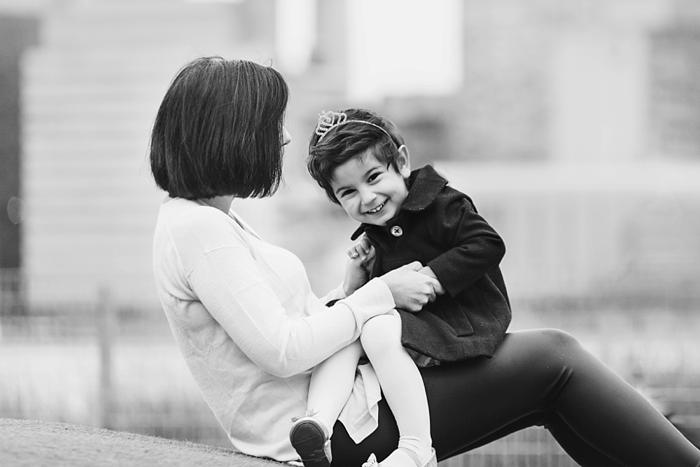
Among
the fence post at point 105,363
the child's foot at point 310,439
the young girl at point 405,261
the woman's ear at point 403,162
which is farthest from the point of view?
the fence post at point 105,363

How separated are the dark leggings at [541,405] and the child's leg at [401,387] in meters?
0.04

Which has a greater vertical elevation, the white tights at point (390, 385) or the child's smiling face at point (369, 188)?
the child's smiling face at point (369, 188)

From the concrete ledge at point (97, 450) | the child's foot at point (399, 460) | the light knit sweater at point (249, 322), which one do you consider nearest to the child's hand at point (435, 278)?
the light knit sweater at point (249, 322)

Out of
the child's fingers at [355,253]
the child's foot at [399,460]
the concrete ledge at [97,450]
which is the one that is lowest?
the child's foot at [399,460]

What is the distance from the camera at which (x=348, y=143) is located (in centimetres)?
235

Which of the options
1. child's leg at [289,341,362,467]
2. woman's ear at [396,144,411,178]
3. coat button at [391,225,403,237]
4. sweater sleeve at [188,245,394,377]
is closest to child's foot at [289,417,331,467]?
child's leg at [289,341,362,467]

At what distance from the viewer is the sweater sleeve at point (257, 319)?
201 cm

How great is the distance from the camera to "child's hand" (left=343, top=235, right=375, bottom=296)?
247 cm

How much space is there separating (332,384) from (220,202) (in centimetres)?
41

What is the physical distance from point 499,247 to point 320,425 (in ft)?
1.74

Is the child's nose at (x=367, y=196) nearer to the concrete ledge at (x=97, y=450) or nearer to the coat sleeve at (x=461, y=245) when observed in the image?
the coat sleeve at (x=461, y=245)

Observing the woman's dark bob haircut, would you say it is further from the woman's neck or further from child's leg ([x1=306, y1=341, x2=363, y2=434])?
child's leg ([x1=306, y1=341, x2=363, y2=434])

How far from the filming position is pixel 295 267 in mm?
2180

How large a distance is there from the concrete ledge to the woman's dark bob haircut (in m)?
0.47
